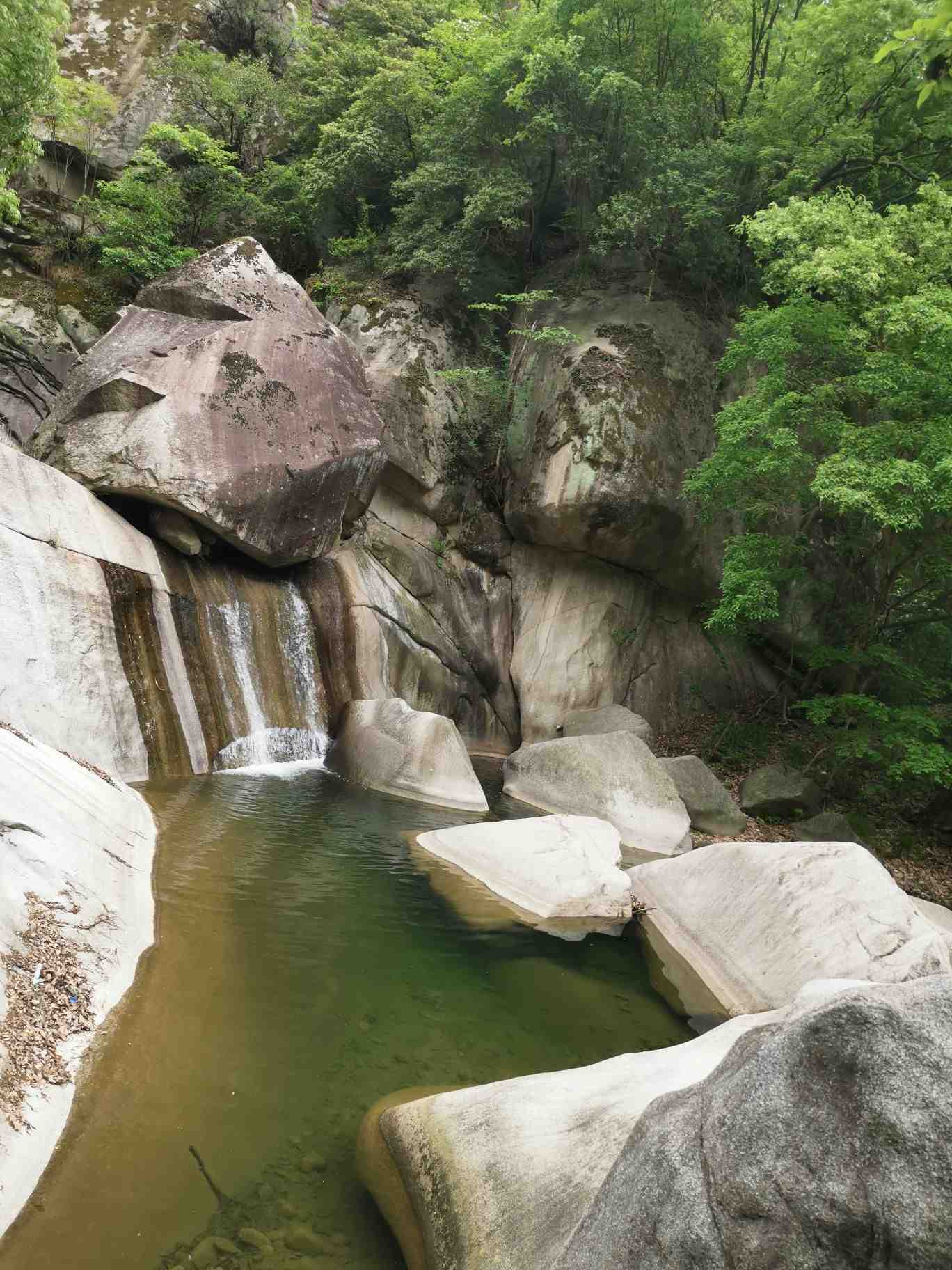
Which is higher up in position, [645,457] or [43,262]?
[43,262]

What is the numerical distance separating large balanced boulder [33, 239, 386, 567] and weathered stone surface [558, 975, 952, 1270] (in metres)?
12.0

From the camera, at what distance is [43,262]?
810 inches

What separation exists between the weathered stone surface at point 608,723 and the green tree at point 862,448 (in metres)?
3.78

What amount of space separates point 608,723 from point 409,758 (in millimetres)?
5895

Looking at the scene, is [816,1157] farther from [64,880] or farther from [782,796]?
[782,796]

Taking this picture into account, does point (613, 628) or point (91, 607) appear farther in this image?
point (613, 628)

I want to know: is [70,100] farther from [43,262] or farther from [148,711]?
[148,711]

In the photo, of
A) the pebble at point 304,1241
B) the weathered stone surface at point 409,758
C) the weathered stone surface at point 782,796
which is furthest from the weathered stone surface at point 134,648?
the weathered stone surface at point 782,796

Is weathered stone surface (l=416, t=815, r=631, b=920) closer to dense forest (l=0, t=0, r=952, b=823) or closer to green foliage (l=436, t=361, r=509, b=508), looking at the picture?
dense forest (l=0, t=0, r=952, b=823)

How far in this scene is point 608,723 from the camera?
16781 millimetres

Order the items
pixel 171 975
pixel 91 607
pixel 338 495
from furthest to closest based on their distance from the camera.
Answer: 1. pixel 338 495
2. pixel 91 607
3. pixel 171 975

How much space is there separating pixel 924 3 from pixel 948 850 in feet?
54.4

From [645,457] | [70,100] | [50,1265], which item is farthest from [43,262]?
[50,1265]

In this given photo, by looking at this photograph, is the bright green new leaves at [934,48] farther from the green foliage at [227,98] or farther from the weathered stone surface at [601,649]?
the green foliage at [227,98]
